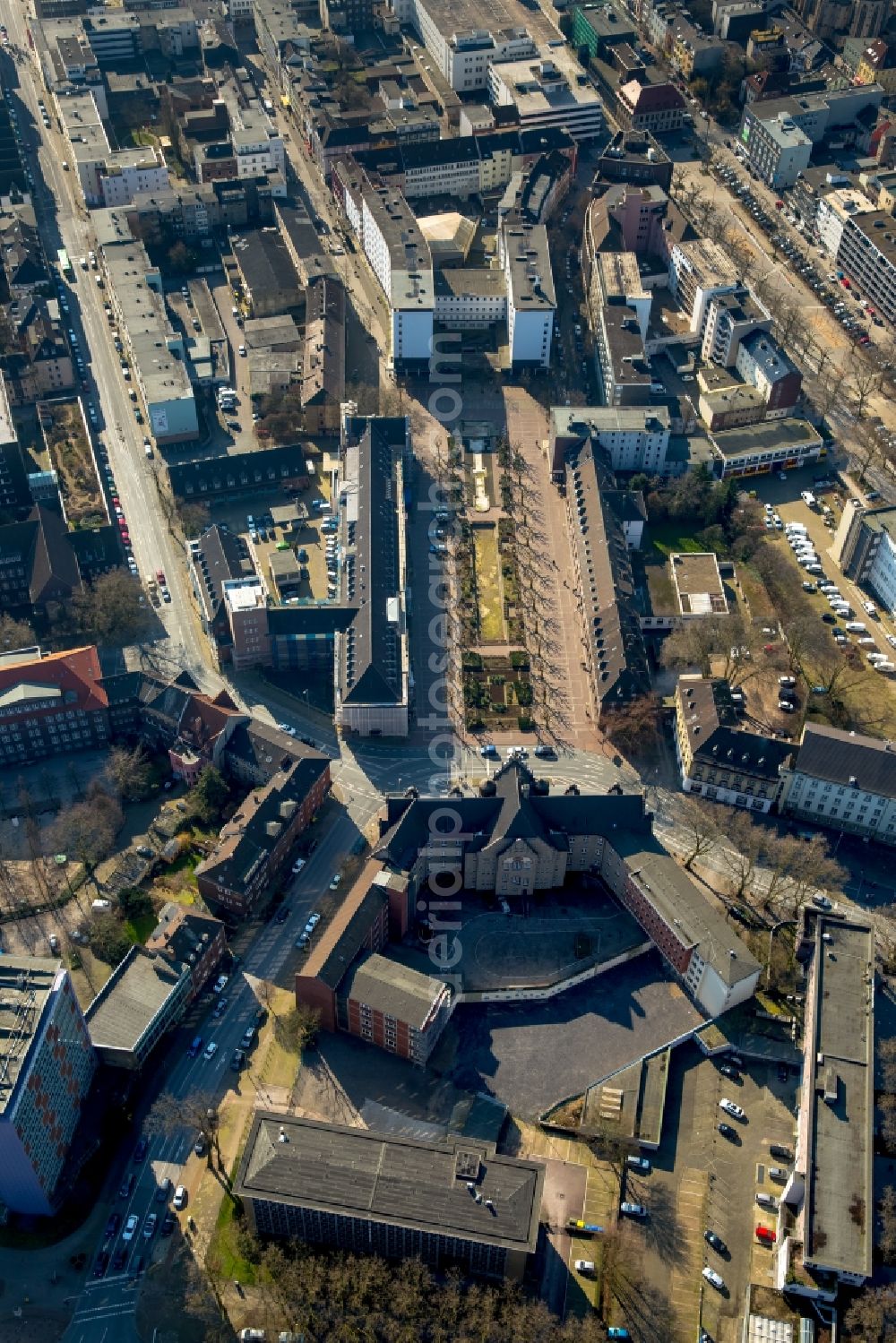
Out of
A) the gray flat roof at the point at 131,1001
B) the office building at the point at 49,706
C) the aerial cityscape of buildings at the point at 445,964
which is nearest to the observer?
the aerial cityscape of buildings at the point at 445,964

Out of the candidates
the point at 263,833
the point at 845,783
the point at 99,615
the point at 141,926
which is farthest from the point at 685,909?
the point at 99,615

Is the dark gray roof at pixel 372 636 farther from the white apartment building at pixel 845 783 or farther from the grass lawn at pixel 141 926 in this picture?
the white apartment building at pixel 845 783

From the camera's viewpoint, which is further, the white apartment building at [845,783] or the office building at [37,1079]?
the white apartment building at [845,783]

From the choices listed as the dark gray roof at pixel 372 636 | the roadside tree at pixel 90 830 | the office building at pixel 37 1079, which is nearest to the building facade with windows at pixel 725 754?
the dark gray roof at pixel 372 636

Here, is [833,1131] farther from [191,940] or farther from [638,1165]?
[191,940]

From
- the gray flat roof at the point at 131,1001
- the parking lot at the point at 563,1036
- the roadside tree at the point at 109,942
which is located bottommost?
the parking lot at the point at 563,1036

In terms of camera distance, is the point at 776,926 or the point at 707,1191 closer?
the point at 707,1191

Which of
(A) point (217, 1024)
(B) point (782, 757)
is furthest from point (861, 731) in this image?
(A) point (217, 1024)
